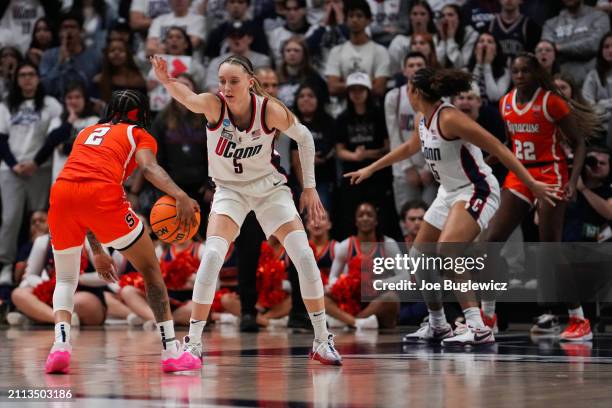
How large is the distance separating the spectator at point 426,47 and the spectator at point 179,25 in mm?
3073

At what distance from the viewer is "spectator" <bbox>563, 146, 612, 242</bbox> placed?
10.1 meters

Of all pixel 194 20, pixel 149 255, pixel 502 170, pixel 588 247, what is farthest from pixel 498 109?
pixel 149 255

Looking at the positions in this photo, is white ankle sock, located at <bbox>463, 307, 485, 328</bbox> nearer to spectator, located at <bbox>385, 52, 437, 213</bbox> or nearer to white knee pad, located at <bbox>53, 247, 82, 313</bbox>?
spectator, located at <bbox>385, 52, 437, 213</bbox>

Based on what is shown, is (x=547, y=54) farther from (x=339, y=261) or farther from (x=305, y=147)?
(x=305, y=147)

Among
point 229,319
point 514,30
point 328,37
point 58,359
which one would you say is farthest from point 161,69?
point 328,37

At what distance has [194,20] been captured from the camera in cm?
1297

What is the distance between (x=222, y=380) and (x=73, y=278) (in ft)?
3.81

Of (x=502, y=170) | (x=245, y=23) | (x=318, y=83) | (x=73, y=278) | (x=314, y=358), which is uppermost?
(x=245, y=23)

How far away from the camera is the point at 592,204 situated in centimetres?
1014

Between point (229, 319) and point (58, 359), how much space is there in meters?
5.17

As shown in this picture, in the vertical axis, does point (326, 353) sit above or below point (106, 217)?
below

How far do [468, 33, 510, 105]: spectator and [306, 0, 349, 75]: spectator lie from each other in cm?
185

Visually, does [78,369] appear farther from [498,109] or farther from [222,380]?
[498,109]

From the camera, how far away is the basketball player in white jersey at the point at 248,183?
21.8 feet
